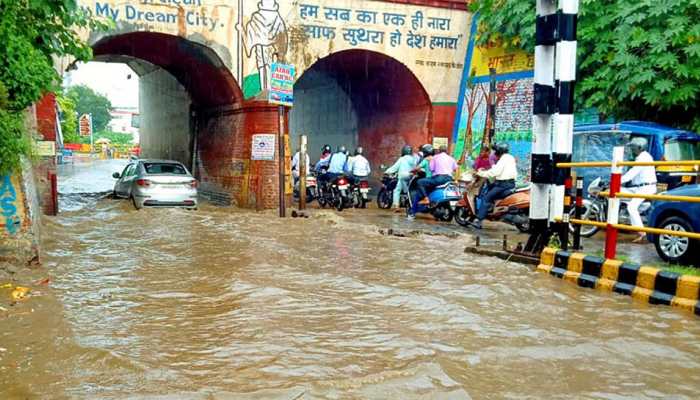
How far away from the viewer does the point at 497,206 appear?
1045 cm

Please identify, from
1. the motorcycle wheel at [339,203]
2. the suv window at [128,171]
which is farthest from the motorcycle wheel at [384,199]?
the suv window at [128,171]

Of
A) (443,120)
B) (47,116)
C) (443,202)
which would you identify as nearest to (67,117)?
(47,116)

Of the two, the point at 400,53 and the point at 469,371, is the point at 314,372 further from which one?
the point at 400,53

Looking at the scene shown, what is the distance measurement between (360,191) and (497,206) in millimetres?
5150

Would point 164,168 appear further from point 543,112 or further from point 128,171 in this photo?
point 543,112

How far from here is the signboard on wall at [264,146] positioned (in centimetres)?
1407

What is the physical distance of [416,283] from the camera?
21.1ft

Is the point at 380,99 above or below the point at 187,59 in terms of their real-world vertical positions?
below

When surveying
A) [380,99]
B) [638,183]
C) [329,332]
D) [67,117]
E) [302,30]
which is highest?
[302,30]

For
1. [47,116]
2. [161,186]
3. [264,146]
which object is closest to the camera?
[47,116]

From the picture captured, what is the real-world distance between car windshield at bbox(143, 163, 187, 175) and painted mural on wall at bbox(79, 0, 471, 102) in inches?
Answer: 94.7

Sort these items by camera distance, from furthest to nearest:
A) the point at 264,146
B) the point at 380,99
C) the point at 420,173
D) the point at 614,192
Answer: the point at 380,99 → the point at 264,146 → the point at 420,173 → the point at 614,192

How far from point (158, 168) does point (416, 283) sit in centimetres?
847

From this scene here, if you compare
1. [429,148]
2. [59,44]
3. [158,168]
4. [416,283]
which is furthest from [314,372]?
[158,168]
